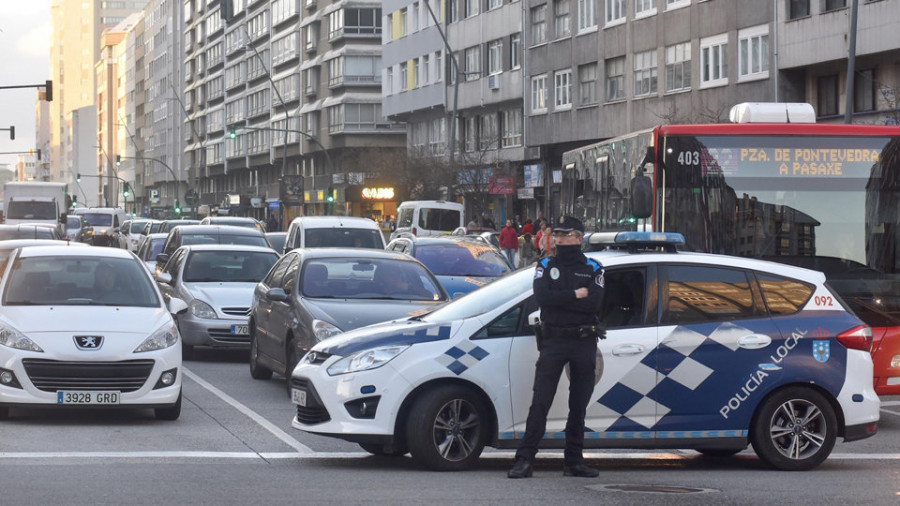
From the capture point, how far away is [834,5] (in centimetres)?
3956

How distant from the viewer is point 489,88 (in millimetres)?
61969

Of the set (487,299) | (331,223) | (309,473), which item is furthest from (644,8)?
Result: (309,473)

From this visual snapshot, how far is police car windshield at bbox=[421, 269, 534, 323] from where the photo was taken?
10383 mm

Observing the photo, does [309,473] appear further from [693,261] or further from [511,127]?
[511,127]

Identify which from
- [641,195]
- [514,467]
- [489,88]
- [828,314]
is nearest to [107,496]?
[514,467]

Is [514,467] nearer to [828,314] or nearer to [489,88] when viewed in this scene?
[828,314]

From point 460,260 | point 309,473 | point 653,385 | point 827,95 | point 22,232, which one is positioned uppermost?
point 827,95

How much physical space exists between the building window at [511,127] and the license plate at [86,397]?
1887 inches

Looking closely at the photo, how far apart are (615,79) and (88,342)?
131ft

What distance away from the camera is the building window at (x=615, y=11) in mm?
50500

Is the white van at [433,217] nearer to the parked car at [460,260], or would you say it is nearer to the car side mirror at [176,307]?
the parked car at [460,260]

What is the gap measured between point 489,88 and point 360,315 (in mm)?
47872

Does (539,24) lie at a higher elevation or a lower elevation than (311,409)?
higher

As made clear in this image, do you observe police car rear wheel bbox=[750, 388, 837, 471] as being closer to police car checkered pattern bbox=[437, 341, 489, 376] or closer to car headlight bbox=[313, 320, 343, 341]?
police car checkered pattern bbox=[437, 341, 489, 376]
